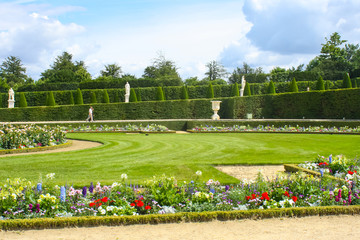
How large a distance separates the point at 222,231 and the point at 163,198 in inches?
39.5

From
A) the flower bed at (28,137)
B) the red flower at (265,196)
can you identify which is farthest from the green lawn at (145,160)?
the red flower at (265,196)

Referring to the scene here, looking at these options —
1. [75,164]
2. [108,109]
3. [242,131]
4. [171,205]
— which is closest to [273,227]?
[171,205]

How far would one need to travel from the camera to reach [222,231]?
12.9ft

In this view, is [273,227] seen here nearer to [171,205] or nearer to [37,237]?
[171,205]

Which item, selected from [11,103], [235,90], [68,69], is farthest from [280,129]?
[68,69]

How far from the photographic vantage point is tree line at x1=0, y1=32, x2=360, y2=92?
44094 mm

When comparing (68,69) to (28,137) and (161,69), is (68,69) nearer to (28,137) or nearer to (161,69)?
(161,69)

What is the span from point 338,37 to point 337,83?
581 inches

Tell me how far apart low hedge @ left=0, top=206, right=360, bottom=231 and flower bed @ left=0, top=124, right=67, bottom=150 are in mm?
7298

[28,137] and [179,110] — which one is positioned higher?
[179,110]

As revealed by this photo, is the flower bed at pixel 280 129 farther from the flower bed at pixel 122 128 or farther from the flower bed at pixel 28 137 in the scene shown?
the flower bed at pixel 28 137

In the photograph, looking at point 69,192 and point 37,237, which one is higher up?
point 69,192

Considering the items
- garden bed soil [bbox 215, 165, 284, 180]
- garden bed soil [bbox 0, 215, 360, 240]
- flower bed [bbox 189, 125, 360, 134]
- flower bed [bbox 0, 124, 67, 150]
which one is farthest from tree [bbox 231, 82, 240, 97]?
garden bed soil [bbox 0, 215, 360, 240]

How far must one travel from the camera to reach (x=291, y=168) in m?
7.17
